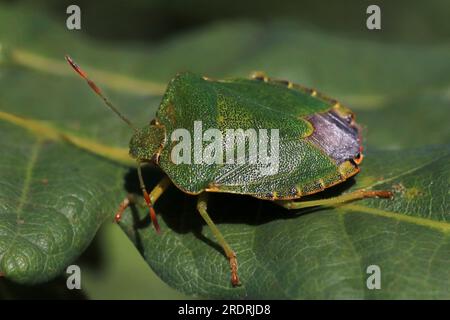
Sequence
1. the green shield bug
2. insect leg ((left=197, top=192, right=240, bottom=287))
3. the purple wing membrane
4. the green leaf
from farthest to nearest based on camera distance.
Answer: the purple wing membrane
the green shield bug
insect leg ((left=197, top=192, right=240, bottom=287))
the green leaf

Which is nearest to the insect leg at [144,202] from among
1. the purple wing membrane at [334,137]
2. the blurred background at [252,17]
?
the purple wing membrane at [334,137]

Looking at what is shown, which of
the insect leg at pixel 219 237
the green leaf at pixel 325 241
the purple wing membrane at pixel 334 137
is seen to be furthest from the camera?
the purple wing membrane at pixel 334 137

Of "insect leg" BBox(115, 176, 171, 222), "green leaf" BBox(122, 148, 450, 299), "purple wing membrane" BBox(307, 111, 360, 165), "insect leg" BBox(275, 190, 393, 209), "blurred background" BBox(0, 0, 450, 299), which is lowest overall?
"green leaf" BBox(122, 148, 450, 299)

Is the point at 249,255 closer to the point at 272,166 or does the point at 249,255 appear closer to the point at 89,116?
the point at 272,166

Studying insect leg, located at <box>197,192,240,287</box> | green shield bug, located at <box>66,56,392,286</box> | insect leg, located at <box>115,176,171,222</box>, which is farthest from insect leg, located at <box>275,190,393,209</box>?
insect leg, located at <box>115,176,171,222</box>

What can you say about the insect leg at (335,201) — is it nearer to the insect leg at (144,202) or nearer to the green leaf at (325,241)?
the green leaf at (325,241)

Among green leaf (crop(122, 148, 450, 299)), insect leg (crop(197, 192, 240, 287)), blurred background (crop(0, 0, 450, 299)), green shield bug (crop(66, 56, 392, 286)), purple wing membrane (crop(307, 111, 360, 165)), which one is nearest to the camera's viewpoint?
green leaf (crop(122, 148, 450, 299))

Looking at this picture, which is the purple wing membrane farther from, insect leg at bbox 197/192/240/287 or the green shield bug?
insect leg at bbox 197/192/240/287
